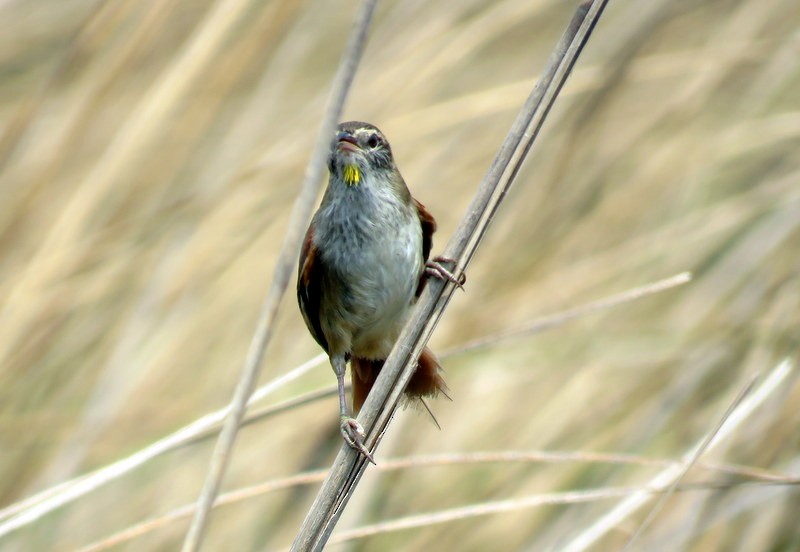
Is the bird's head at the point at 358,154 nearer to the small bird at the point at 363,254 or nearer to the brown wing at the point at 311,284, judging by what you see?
the small bird at the point at 363,254

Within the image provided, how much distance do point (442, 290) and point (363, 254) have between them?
642mm

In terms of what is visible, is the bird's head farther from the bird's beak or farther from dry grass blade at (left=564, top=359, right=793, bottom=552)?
dry grass blade at (left=564, top=359, right=793, bottom=552)

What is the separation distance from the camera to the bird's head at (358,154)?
221 cm

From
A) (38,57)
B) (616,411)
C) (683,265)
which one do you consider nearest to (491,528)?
(616,411)

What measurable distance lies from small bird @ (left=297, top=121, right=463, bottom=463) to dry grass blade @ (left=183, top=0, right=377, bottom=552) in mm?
1045

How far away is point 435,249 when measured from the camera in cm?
303

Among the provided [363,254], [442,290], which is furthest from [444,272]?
[363,254]

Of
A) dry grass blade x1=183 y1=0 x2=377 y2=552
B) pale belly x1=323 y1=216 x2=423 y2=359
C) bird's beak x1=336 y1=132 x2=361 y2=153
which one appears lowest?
pale belly x1=323 y1=216 x2=423 y2=359

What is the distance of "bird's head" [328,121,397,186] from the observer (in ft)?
7.25

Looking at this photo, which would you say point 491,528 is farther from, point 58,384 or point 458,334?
point 58,384

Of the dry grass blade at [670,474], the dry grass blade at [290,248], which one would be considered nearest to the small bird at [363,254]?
the dry grass blade at [670,474]

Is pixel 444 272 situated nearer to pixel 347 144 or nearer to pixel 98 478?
pixel 347 144

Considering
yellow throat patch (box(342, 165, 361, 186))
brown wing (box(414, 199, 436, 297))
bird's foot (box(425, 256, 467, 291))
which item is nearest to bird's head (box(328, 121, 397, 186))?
yellow throat patch (box(342, 165, 361, 186))

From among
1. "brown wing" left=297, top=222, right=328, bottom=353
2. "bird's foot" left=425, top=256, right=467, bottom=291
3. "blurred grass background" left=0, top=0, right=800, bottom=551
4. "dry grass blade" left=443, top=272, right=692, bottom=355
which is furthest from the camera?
"brown wing" left=297, top=222, right=328, bottom=353
